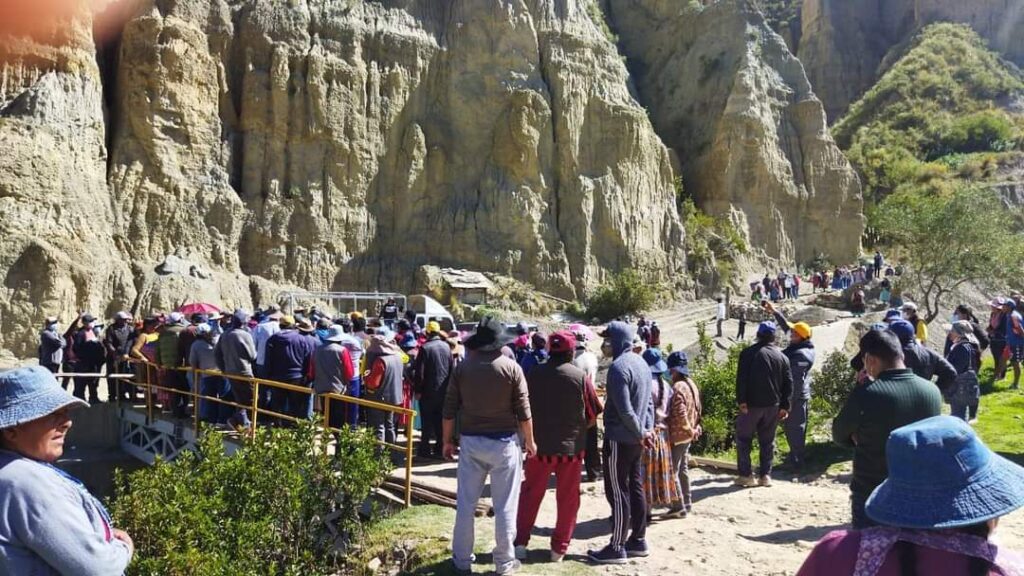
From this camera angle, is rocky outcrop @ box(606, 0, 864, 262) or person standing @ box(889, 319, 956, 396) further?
rocky outcrop @ box(606, 0, 864, 262)

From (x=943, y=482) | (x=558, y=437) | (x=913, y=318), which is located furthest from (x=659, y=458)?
(x=913, y=318)

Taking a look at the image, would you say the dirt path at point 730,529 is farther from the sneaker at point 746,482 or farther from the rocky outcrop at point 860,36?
the rocky outcrop at point 860,36

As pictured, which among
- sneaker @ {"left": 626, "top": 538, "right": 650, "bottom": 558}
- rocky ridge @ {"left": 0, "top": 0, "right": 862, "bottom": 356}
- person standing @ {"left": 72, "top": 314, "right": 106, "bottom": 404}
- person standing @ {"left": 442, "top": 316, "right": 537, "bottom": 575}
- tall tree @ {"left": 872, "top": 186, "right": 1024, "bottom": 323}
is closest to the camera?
person standing @ {"left": 442, "top": 316, "right": 537, "bottom": 575}

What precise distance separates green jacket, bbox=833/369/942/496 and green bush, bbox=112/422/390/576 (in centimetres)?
462

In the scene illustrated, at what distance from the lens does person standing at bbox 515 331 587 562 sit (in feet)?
20.7

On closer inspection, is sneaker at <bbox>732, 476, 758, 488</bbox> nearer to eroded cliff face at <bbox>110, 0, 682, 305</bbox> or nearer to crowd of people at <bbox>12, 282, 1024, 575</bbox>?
crowd of people at <bbox>12, 282, 1024, 575</bbox>

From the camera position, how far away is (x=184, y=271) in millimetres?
30375

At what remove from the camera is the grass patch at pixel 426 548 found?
6.35 m

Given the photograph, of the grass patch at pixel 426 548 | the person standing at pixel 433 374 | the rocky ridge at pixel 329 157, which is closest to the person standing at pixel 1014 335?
the person standing at pixel 433 374

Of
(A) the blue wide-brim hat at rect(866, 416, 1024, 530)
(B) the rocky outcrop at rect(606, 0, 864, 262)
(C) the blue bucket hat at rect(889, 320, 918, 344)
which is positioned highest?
(B) the rocky outcrop at rect(606, 0, 864, 262)

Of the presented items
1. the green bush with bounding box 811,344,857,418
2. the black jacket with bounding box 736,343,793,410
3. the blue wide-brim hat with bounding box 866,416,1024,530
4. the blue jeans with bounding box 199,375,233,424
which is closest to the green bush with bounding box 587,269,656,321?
the green bush with bounding box 811,344,857,418

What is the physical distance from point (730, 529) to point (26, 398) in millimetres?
6479

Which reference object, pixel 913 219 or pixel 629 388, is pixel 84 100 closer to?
pixel 629 388

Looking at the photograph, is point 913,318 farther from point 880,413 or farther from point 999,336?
point 880,413
